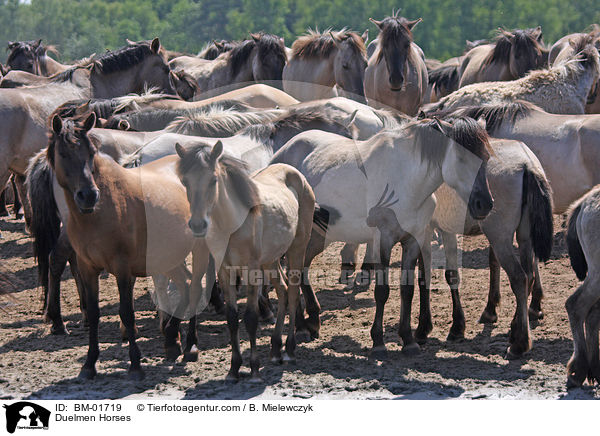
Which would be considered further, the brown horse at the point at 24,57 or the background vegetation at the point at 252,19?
the background vegetation at the point at 252,19

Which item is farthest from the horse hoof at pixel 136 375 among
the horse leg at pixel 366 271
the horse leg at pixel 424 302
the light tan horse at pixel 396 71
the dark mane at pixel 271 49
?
the dark mane at pixel 271 49

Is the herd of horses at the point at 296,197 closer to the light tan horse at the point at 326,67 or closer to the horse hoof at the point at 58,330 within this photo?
the horse hoof at the point at 58,330

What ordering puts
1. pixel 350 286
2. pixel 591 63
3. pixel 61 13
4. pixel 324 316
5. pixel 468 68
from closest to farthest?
pixel 324 316, pixel 350 286, pixel 591 63, pixel 468 68, pixel 61 13

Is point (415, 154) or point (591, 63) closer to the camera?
point (415, 154)

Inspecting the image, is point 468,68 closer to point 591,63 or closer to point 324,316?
point 591,63

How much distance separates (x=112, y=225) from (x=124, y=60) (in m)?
5.72

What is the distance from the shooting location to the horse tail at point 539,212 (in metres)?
6.27

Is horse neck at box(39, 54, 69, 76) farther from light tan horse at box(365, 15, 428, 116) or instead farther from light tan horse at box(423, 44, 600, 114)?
light tan horse at box(423, 44, 600, 114)

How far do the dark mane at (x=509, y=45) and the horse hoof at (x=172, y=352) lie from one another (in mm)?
7532

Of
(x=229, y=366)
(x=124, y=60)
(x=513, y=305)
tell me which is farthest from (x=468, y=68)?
(x=229, y=366)

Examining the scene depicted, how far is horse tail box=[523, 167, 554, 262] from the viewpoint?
20.6 ft

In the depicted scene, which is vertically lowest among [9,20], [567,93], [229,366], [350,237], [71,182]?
[229,366]

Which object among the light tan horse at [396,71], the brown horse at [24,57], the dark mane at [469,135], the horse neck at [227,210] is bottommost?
the horse neck at [227,210]

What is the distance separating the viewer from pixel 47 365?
5.91 m
